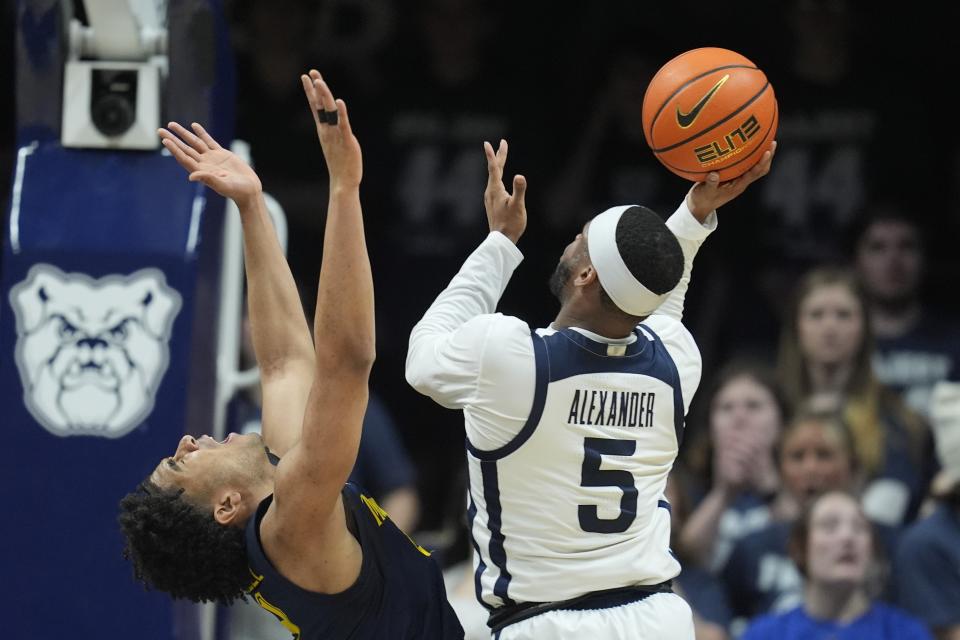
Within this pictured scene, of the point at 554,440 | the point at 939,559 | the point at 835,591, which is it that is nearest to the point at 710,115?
the point at 554,440

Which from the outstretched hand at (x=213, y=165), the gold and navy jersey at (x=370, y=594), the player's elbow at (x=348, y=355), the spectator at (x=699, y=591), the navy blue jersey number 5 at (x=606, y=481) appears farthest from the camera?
the spectator at (x=699, y=591)

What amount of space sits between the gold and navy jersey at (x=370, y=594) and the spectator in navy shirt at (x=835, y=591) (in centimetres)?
240

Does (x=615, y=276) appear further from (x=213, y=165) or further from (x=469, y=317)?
(x=213, y=165)

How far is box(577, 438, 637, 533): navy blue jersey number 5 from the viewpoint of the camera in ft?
13.6

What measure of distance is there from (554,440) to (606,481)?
172 millimetres

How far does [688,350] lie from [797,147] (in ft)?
13.5

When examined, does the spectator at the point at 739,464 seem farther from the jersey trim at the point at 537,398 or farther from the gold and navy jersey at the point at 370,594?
the jersey trim at the point at 537,398

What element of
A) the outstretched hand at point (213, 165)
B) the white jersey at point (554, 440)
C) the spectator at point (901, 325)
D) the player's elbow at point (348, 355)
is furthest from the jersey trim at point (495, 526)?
the spectator at point (901, 325)

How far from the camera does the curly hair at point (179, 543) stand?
4.03 meters

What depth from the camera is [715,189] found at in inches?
175

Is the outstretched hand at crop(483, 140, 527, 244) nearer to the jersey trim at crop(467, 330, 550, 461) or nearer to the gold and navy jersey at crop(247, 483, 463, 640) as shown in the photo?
the jersey trim at crop(467, 330, 550, 461)

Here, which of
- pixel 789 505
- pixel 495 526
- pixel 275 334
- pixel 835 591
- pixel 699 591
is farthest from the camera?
pixel 789 505

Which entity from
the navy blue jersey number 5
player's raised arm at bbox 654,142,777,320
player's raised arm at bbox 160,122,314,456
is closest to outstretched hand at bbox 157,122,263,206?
player's raised arm at bbox 160,122,314,456

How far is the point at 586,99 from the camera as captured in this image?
8703 mm
